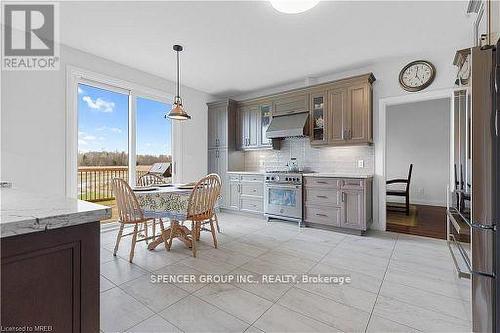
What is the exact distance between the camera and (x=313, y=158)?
14.8 ft

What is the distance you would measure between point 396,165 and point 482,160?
541 centimetres

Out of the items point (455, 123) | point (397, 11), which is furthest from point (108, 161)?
point (455, 123)

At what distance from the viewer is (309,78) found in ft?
14.4

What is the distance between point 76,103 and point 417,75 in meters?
4.94

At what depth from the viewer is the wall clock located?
3.42 metres

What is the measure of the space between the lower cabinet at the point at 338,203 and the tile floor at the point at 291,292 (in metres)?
0.45

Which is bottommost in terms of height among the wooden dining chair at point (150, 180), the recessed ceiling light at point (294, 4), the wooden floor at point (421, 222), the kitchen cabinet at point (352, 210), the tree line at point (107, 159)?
the wooden floor at point (421, 222)

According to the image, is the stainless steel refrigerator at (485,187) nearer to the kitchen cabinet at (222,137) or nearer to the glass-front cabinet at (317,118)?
the glass-front cabinet at (317,118)

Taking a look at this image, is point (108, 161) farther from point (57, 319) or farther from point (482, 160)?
point (482, 160)

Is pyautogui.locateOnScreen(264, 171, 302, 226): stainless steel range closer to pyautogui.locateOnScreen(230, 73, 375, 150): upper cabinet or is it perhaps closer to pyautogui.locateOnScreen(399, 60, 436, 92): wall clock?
pyautogui.locateOnScreen(230, 73, 375, 150): upper cabinet

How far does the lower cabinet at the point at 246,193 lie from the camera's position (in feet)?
15.2

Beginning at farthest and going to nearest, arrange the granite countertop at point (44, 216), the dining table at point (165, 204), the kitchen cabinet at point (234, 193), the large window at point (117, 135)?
the kitchen cabinet at point (234, 193) < the large window at point (117, 135) < the dining table at point (165, 204) < the granite countertop at point (44, 216)

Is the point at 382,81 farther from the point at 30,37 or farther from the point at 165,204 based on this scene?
the point at 30,37

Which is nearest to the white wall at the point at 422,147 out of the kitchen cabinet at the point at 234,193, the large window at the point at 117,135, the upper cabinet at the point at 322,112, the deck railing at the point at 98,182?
the upper cabinet at the point at 322,112
